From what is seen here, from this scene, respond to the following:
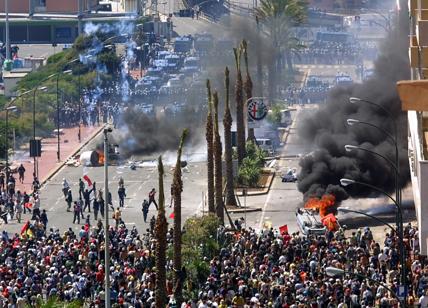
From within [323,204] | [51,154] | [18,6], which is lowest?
[51,154]

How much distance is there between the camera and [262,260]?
65625mm

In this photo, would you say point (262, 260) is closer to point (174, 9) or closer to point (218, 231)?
point (218, 231)

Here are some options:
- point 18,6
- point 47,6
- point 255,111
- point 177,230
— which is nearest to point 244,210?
point 255,111

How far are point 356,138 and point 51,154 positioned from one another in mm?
22266

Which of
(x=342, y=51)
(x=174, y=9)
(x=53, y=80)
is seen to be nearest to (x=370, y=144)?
(x=53, y=80)

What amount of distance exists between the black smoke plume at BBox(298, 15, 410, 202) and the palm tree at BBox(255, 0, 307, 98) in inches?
1036

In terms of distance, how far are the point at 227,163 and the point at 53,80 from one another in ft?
131

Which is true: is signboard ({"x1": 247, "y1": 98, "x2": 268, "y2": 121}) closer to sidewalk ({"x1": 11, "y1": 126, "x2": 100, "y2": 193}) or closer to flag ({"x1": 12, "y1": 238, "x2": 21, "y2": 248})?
sidewalk ({"x1": 11, "y1": 126, "x2": 100, "y2": 193})

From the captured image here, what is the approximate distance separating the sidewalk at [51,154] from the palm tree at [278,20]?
14818 millimetres

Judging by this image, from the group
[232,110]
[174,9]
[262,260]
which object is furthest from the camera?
[174,9]

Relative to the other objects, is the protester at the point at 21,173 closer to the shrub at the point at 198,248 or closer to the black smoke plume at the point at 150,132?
the black smoke plume at the point at 150,132

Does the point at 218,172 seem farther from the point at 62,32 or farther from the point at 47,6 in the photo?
the point at 47,6

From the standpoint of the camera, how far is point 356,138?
84.9m

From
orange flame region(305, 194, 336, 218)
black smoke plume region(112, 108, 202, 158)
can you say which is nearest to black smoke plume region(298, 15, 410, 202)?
orange flame region(305, 194, 336, 218)
